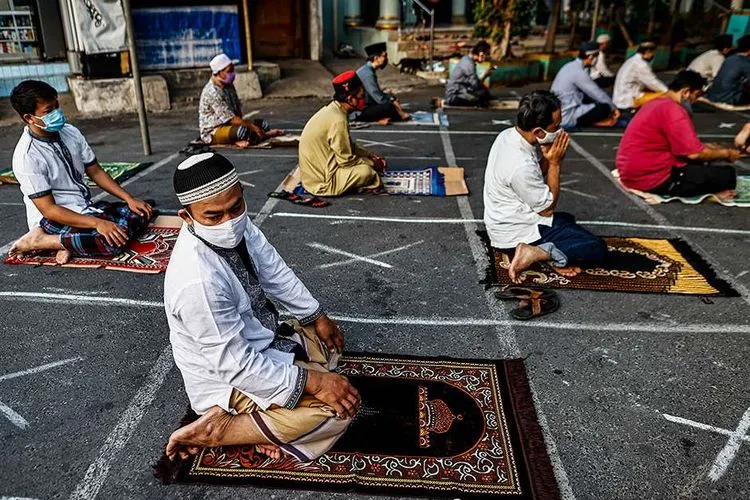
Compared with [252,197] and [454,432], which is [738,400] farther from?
[252,197]

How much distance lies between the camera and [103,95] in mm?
10734

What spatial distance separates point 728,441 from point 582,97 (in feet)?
25.8

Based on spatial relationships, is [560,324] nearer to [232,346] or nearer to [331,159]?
[232,346]

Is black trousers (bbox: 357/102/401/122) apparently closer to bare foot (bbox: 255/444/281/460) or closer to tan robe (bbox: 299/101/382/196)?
tan robe (bbox: 299/101/382/196)

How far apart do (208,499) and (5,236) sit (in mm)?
4027

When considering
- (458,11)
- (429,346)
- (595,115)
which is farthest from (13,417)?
(458,11)

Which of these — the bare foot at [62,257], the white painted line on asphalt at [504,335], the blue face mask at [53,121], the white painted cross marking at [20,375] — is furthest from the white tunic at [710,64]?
the white painted cross marking at [20,375]

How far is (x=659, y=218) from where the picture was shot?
19.0 feet

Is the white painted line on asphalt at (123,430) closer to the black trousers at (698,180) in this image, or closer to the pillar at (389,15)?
the black trousers at (698,180)

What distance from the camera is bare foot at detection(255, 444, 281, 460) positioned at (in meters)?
2.73

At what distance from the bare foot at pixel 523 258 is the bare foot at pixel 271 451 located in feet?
7.79

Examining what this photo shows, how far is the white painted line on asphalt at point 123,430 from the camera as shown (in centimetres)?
263

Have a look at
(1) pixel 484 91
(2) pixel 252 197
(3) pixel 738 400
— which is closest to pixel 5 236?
(2) pixel 252 197

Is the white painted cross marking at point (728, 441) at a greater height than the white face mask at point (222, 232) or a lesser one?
lesser
